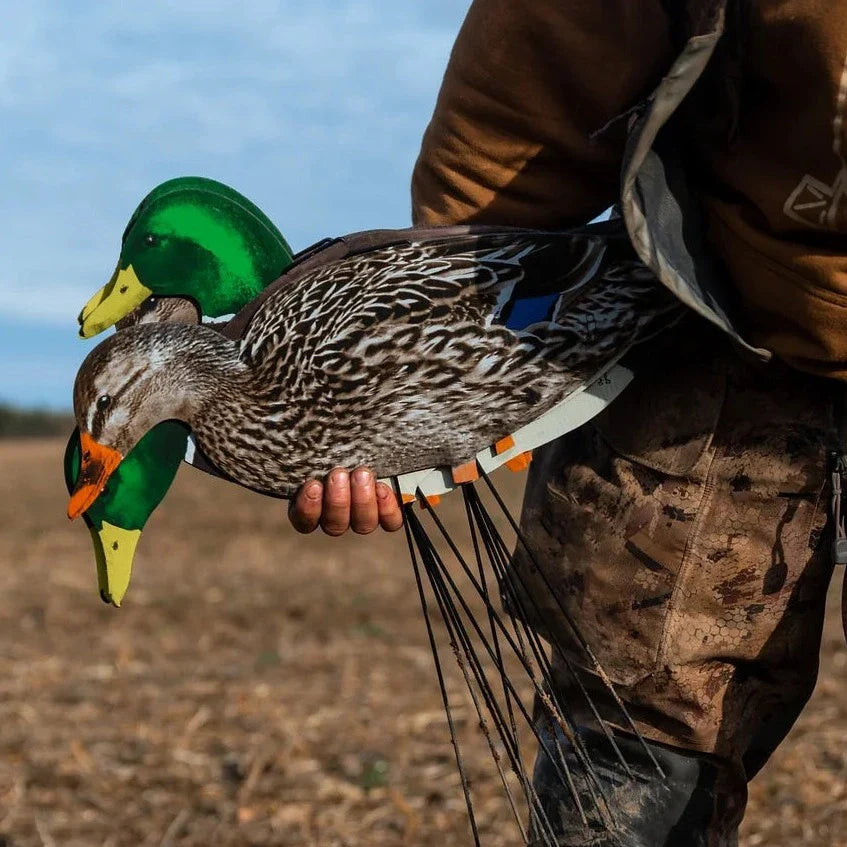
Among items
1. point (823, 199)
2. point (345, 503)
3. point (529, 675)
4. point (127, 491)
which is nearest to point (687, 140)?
point (823, 199)

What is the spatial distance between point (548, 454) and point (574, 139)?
0.51 metres

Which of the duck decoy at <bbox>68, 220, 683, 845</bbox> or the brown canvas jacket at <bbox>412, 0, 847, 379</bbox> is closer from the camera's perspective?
the brown canvas jacket at <bbox>412, 0, 847, 379</bbox>

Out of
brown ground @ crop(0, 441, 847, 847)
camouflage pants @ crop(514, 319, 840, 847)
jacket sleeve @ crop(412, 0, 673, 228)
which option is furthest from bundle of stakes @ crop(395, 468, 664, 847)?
brown ground @ crop(0, 441, 847, 847)

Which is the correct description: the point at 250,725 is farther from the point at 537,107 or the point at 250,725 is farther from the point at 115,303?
the point at 537,107

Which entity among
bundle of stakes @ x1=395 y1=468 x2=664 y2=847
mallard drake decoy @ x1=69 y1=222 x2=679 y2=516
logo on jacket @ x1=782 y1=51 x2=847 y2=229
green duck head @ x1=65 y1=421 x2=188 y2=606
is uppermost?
logo on jacket @ x1=782 y1=51 x2=847 y2=229

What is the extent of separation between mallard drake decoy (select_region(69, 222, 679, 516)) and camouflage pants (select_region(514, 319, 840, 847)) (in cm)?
14

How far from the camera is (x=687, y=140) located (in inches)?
64.0

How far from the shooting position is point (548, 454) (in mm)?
1950

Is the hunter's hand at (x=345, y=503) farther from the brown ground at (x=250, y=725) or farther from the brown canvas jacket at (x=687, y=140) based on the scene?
the brown ground at (x=250, y=725)

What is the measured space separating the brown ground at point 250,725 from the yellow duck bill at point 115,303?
6.48 feet

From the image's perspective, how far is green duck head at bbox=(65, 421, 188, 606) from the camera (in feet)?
5.54

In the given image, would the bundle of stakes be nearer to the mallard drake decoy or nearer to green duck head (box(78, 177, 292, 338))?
the mallard drake decoy

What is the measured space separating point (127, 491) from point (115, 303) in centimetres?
27

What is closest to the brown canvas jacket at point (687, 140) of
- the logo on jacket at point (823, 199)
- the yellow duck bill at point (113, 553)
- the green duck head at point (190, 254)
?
the logo on jacket at point (823, 199)
